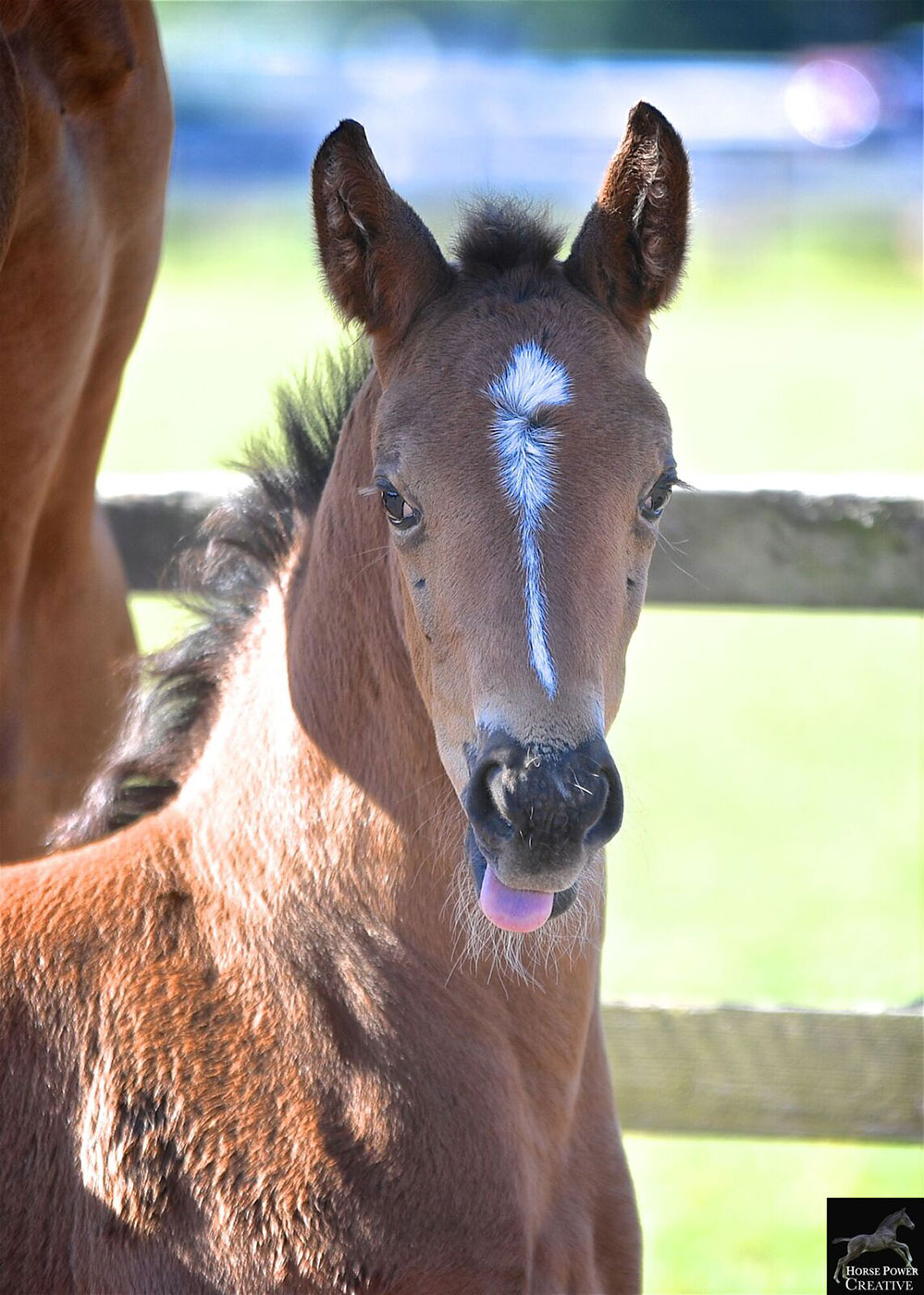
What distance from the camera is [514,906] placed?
199 centimetres

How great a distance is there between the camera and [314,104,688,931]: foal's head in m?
1.95

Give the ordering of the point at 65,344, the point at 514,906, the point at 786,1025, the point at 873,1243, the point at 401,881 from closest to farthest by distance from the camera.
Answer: the point at 514,906 → the point at 401,881 → the point at 873,1243 → the point at 65,344 → the point at 786,1025

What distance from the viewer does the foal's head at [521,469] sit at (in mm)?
1947

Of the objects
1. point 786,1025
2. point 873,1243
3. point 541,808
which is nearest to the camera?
point 541,808

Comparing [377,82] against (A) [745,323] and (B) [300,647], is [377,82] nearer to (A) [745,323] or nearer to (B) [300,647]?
(A) [745,323]

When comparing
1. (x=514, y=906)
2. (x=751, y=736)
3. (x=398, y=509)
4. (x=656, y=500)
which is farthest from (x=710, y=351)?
(x=514, y=906)

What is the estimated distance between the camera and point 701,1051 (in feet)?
11.4

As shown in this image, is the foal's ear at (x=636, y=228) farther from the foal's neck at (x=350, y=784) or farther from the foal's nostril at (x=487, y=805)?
the foal's nostril at (x=487, y=805)

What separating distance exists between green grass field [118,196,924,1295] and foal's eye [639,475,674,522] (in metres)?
0.42

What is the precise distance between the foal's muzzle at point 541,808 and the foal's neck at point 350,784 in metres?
0.33

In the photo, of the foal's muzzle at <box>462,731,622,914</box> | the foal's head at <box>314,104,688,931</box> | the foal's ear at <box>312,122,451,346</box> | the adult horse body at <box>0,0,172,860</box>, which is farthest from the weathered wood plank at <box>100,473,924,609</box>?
the foal's muzzle at <box>462,731,622,914</box>

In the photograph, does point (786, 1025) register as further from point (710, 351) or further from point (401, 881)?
point (710, 351)

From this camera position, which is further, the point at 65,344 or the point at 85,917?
the point at 65,344

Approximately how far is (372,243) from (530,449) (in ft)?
1.55
